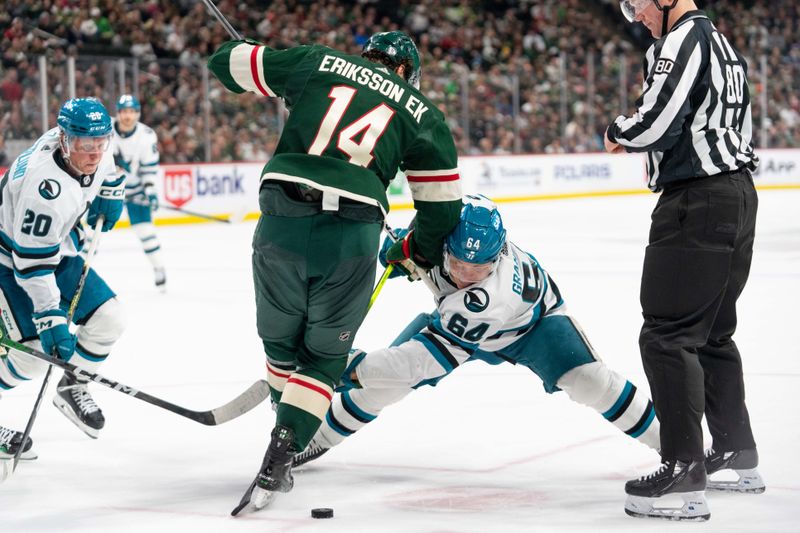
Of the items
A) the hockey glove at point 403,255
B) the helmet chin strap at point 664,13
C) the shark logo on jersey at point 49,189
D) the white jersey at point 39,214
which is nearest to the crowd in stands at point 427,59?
the white jersey at point 39,214

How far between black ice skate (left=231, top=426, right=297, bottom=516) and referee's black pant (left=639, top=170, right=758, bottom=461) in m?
0.89

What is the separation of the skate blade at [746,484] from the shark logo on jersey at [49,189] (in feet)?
6.51

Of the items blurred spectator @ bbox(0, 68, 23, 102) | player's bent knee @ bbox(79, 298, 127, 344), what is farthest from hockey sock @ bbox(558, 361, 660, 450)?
blurred spectator @ bbox(0, 68, 23, 102)

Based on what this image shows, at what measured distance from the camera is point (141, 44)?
14.6 metres

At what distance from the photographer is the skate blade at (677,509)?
2.82 metres

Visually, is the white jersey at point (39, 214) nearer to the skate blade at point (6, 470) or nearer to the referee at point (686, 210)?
the skate blade at point (6, 470)

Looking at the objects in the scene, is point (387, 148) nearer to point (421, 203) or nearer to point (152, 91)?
point (421, 203)

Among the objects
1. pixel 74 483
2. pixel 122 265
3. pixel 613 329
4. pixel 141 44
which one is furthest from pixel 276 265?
pixel 141 44

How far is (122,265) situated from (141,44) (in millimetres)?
6022

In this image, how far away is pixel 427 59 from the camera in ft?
55.7

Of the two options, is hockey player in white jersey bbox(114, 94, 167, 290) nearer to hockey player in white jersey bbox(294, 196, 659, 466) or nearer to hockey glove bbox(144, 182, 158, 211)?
hockey glove bbox(144, 182, 158, 211)

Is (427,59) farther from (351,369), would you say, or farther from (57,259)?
(351,369)

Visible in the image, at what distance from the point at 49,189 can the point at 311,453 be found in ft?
3.49

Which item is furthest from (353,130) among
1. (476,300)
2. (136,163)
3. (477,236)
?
(136,163)
